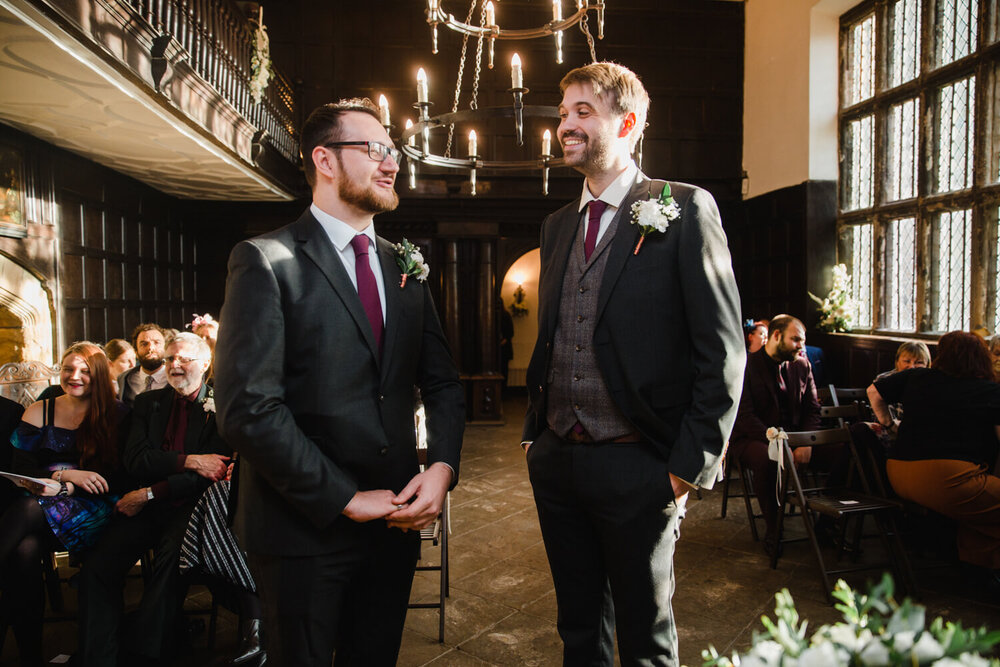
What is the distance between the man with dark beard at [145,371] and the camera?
14.9 ft

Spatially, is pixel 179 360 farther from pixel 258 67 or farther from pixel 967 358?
pixel 258 67

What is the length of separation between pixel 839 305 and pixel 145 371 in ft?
23.8

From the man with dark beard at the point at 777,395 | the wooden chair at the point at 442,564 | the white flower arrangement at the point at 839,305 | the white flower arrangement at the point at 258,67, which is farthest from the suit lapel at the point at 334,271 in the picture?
the white flower arrangement at the point at 839,305

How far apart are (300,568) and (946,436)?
3.71 metres

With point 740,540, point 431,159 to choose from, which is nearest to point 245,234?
point 431,159

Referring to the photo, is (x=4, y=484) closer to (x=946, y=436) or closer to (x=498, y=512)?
(x=498, y=512)

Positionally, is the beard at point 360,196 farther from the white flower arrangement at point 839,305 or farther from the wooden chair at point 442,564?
the white flower arrangement at point 839,305

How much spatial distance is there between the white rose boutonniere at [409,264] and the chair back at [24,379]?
165 inches

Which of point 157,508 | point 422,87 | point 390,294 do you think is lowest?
point 157,508

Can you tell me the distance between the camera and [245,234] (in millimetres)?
9250

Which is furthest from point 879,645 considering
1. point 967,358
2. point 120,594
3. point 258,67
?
point 258,67

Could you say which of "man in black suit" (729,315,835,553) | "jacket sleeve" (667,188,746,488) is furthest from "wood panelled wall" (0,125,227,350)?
"man in black suit" (729,315,835,553)

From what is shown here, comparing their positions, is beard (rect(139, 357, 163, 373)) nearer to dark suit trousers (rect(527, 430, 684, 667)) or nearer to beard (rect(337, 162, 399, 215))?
beard (rect(337, 162, 399, 215))

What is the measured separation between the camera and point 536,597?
12.0 ft
